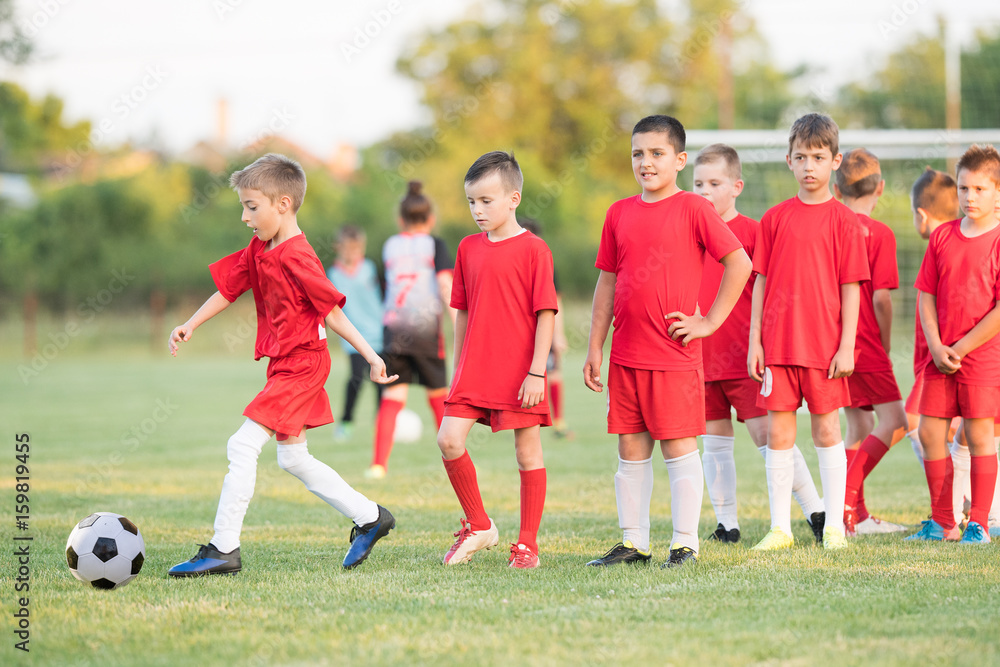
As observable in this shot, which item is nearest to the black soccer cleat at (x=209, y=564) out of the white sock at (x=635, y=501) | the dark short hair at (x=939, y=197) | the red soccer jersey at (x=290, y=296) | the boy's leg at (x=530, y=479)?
the red soccer jersey at (x=290, y=296)

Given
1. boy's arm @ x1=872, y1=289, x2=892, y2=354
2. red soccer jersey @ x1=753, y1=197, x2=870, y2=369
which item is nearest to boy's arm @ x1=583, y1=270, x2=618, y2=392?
red soccer jersey @ x1=753, y1=197, x2=870, y2=369

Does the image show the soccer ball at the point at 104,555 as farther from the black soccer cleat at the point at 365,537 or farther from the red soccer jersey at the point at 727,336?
the red soccer jersey at the point at 727,336

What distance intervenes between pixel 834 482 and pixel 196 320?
295 centimetres

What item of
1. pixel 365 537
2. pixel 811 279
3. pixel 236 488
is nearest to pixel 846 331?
pixel 811 279

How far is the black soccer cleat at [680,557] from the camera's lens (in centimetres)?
398

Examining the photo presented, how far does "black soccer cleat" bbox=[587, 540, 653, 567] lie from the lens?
4062 mm

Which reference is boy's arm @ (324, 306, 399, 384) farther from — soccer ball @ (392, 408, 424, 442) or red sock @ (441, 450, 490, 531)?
soccer ball @ (392, 408, 424, 442)

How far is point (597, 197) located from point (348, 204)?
8342mm

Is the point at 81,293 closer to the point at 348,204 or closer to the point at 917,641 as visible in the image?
the point at 348,204

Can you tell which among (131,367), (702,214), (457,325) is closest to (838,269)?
(702,214)

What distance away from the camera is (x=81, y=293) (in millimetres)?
27547

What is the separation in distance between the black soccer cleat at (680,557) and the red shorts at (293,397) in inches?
61.0

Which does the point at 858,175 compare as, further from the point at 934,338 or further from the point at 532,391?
the point at 532,391

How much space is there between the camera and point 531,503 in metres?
4.15
